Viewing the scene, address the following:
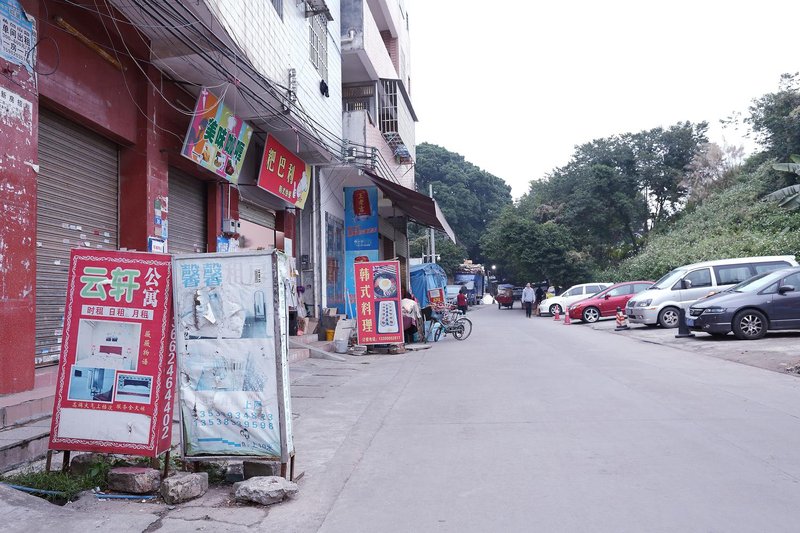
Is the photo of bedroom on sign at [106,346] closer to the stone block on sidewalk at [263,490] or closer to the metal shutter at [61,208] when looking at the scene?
the stone block on sidewalk at [263,490]

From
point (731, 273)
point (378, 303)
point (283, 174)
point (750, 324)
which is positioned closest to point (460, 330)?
point (378, 303)

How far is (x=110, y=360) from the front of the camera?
4.38m

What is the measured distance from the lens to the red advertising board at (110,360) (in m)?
4.35

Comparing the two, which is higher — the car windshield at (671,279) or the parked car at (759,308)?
the car windshield at (671,279)

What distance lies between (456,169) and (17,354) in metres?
54.5

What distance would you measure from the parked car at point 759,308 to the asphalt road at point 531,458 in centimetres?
294

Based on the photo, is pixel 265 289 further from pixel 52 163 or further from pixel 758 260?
→ pixel 758 260

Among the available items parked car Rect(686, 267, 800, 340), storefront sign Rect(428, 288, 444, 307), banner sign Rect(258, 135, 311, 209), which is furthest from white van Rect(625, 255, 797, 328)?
banner sign Rect(258, 135, 311, 209)

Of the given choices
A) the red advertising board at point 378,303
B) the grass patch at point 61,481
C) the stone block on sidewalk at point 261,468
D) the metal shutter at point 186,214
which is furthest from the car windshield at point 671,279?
the grass patch at point 61,481

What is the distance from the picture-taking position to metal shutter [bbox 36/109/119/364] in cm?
699

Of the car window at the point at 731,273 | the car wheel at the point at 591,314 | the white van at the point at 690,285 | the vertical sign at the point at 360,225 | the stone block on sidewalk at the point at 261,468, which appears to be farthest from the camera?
the car wheel at the point at 591,314

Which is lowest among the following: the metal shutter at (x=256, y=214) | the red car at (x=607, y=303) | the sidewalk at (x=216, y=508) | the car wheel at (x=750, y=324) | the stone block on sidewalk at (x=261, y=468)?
the sidewalk at (x=216, y=508)

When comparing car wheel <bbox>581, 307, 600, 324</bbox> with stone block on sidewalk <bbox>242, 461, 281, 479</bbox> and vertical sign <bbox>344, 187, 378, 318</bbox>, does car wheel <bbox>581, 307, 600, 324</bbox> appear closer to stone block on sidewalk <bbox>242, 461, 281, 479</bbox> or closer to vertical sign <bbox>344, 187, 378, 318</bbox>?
vertical sign <bbox>344, 187, 378, 318</bbox>

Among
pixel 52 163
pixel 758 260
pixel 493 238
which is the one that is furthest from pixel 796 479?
pixel 493 238
